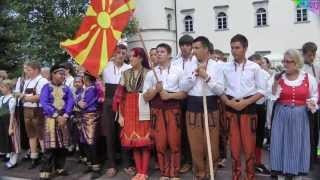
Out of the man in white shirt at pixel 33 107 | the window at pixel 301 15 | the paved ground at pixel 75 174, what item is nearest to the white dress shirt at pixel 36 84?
the man in white shirt at pixel 33 107

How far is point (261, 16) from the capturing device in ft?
140

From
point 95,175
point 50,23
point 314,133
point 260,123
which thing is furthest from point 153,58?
point 50,23

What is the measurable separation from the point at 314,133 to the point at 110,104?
9.94 feet

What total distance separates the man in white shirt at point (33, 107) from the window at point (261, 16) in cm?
3499

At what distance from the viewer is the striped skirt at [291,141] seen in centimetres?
643

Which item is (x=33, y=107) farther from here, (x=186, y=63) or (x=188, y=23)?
(x=188, y=23)

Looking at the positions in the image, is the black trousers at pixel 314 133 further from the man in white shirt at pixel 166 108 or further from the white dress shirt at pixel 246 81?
the man in white shirt at pixel 166 108

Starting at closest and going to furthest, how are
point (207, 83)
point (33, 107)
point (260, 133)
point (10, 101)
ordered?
1. point (207, 83)
2. point (260, 133)
3. point (33, 107)
4. point (10, 101)

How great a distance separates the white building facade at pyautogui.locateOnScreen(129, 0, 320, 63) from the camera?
1604 inches

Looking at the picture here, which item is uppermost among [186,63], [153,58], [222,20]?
[222,20]

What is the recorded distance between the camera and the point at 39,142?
936 cm

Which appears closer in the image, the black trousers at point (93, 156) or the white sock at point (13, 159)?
the black trousers at point (93, 156)

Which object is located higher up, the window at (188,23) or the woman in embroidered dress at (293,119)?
the window at (188,23)

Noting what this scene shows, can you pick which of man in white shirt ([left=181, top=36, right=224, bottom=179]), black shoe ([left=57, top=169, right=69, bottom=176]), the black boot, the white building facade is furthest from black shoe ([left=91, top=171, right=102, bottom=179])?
the white building facade
